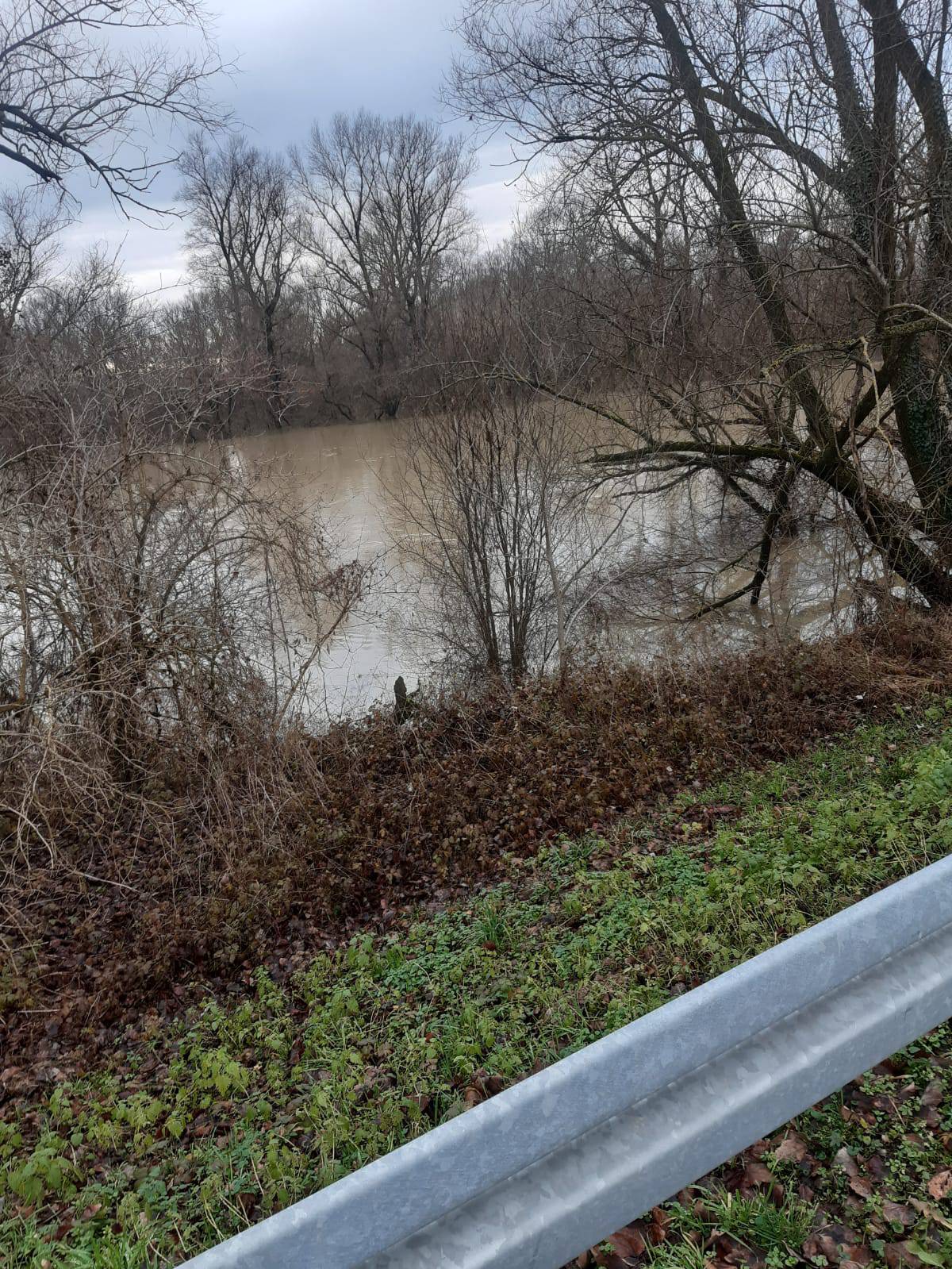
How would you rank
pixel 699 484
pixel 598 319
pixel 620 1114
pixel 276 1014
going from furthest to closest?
pixel 699 484 → pixel 598 319 → pixel 276 1014 → pixel 620 1114

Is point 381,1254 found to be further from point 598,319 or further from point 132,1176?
point 598,319

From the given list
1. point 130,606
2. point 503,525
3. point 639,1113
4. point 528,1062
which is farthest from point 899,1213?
point 503,525

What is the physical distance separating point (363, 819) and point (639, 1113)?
7.80 metres

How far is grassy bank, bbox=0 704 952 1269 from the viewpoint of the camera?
2133 mm

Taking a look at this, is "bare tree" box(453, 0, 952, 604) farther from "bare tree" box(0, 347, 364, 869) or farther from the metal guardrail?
the metal guardrail

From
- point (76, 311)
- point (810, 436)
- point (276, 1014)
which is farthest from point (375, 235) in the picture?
point (276, 1014)

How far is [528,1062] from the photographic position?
364 cm

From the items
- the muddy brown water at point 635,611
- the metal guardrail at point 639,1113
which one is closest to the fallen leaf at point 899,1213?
the metal guardrail at point 639,1113

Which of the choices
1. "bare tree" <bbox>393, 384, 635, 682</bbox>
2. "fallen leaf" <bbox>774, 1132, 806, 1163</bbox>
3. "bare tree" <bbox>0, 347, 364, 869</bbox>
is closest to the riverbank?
"bare tree" <bbox>0, 347, 364, 869</bbox>

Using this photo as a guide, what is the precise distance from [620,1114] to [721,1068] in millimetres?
209

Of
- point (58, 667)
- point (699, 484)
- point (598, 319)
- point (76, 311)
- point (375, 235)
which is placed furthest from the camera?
point (375, 235)

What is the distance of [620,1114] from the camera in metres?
1.60

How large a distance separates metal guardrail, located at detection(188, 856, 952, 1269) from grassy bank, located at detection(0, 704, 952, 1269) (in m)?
0.55

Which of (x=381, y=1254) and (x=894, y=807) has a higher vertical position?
(x=381, y=1254)
